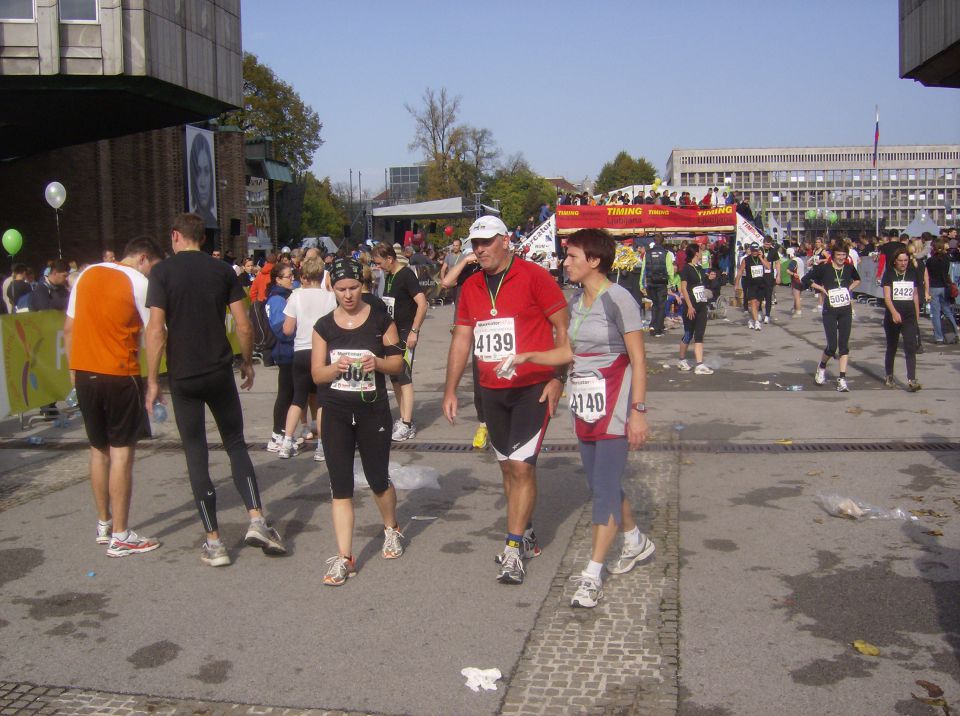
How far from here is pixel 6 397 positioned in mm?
9047

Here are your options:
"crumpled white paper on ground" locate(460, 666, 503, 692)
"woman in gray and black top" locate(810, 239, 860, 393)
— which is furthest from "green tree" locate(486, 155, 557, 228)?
"crumpled white paper on ground" locate(460, 666, 503, 692)

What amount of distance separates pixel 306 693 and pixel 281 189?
53203 millimetres

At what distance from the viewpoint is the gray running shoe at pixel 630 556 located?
512 cm

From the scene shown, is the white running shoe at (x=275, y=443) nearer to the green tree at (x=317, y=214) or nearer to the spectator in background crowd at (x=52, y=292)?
the spectator in background crowd at (x=52, y=292)

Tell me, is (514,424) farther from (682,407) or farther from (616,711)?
(682,407)

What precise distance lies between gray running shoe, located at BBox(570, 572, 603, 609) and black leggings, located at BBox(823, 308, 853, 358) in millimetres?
7468

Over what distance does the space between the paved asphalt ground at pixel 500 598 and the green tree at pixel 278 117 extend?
167ft

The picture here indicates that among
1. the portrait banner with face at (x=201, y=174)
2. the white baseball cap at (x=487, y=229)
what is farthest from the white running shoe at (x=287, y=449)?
the portrait banner with face at (x=201, y=174)

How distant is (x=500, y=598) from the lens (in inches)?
189

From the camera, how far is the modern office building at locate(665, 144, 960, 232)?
144m

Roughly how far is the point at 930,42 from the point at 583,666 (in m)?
13.5

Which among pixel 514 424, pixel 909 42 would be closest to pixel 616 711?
pixel 514 424

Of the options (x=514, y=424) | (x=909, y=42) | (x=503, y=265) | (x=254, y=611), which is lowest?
(x=254, y=611)

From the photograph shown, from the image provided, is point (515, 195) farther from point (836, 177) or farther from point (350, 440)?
point (836, 177)
